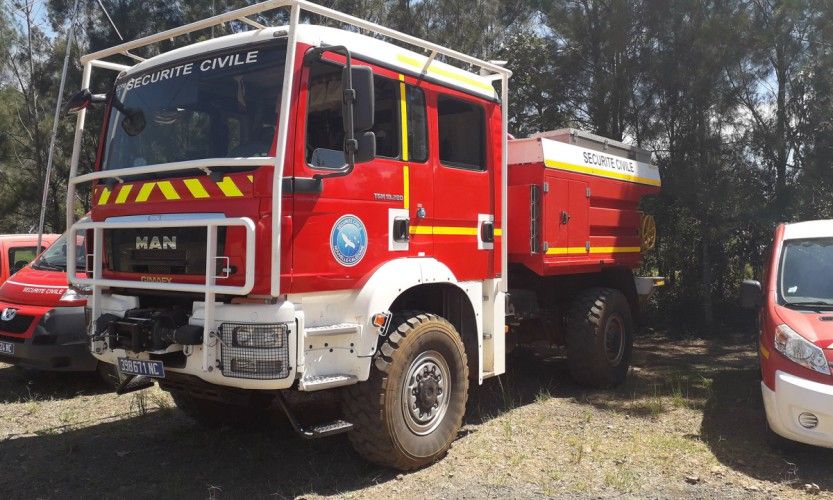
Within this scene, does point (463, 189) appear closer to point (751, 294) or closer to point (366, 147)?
point (366, 147)

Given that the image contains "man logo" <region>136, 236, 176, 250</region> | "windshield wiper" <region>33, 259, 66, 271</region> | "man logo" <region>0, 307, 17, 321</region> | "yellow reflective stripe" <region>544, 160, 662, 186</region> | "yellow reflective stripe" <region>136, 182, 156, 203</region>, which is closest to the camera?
"man logo" <region>136, 236, 176, 250</region>

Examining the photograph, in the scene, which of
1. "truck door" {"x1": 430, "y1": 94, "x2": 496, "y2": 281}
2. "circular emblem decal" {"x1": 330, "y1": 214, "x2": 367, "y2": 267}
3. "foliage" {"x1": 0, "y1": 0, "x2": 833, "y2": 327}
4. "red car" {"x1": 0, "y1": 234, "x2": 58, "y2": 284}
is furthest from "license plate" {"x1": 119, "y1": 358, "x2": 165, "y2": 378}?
"foliage" {"x1": 0, "y1": 0, "x2": 833, "y2": 327}

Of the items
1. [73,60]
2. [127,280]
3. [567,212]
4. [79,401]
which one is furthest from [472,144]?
[73,60]

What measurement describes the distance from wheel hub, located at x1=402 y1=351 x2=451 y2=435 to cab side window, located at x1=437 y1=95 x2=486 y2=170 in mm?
1548

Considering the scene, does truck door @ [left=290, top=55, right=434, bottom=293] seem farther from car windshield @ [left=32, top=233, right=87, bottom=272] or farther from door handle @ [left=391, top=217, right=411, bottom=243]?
car windshield @ [left=32, top=233, right=87, bottom=272]

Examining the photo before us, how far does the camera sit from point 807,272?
5477mm

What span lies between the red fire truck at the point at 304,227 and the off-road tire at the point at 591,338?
1.48 metres

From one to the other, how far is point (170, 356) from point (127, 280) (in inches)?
27.5

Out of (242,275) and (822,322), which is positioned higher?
(242,275)

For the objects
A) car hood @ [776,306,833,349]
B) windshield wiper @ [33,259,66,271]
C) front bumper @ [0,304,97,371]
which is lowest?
front bumper @ [0,304,97,371]

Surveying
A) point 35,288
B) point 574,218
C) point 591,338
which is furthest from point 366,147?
point 35,288

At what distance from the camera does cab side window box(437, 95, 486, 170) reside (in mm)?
5258

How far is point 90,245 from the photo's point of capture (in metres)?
5.00

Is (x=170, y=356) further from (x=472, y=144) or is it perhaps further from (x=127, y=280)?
(x=472, y=144)
